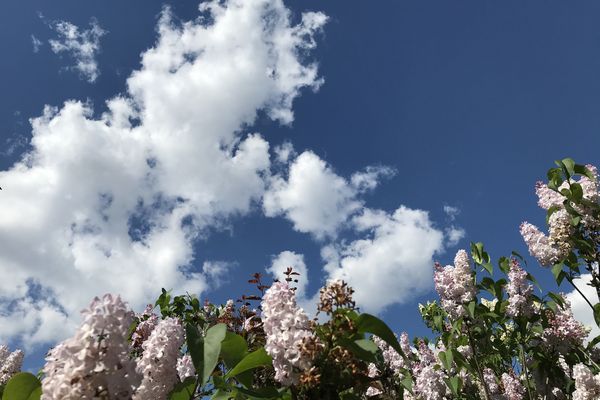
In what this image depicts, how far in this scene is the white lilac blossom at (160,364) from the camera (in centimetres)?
229

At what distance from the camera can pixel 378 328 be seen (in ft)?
6.30

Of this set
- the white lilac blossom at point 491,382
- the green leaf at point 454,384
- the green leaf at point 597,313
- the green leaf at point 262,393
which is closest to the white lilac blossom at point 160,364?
the green leaf at point 262,393

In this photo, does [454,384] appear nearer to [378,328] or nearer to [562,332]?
[562,332]

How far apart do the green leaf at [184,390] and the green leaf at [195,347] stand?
0.28 meters

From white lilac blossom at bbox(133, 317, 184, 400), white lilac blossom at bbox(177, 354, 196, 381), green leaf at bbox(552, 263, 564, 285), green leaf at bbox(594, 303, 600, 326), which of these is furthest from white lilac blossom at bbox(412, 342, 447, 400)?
white lilac blossom at bbox(133, 317, 184, 400)

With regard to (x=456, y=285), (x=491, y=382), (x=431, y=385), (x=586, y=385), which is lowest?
(x=586, y=385)

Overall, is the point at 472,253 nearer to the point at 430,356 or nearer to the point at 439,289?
the point at 439,289

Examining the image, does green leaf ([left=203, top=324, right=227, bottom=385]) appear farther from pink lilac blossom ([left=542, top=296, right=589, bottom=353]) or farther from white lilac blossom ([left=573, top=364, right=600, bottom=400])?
pink lilac blossom ([left=542, top=296, right=589, bottom=353])

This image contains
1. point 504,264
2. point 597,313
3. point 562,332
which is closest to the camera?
point 597,313

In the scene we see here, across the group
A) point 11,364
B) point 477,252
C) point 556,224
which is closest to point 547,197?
point 556,224

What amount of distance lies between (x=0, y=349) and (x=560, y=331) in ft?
33.3

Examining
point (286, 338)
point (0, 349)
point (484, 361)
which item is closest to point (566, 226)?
point (484, 361)

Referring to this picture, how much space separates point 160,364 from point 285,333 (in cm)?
71

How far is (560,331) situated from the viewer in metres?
6.89
